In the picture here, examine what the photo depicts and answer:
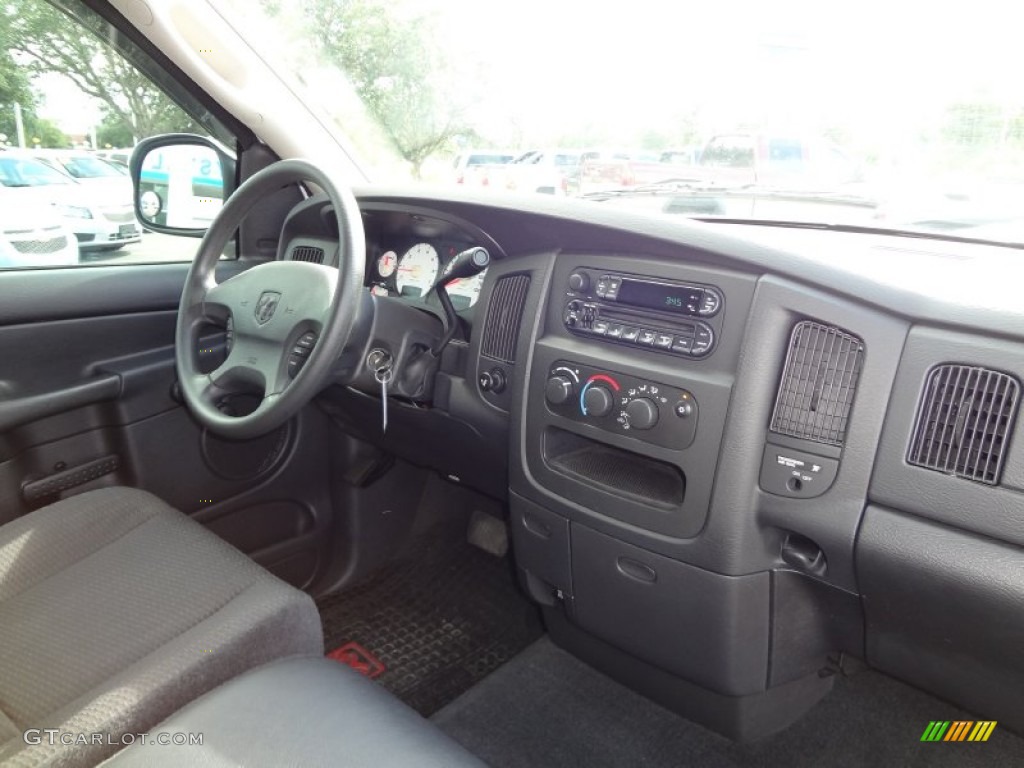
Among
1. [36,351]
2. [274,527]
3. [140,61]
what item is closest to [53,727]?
[36,351]

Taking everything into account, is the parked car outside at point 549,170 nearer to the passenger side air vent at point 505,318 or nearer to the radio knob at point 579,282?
the passenger side air vent at point 505,318

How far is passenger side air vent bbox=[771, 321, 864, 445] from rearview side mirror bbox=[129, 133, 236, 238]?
68.7 inches

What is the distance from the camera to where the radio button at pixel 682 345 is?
1.43 m

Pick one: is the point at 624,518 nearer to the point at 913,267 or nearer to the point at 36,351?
the point at 913,267

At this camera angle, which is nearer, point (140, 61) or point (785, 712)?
point (785, 712)

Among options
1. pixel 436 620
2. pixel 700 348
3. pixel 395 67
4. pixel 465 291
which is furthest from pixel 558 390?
Result: pixel 395 67

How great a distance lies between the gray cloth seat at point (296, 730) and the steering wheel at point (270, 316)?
0.55m

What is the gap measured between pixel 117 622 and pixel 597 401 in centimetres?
95

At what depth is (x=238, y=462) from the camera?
2.35 metres

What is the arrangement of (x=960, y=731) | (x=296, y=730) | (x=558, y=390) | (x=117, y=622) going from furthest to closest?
(x=960, y=731)
(x=558, y=390)
(x=117, y=622)
(x=296, y=730)

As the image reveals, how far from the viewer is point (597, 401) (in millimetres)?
1521

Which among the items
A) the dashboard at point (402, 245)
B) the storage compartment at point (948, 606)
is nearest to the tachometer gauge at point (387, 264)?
the dashboard at point (402, 245)

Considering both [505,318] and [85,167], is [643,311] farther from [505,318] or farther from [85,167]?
[85,167]

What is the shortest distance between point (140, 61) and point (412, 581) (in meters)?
1.74
